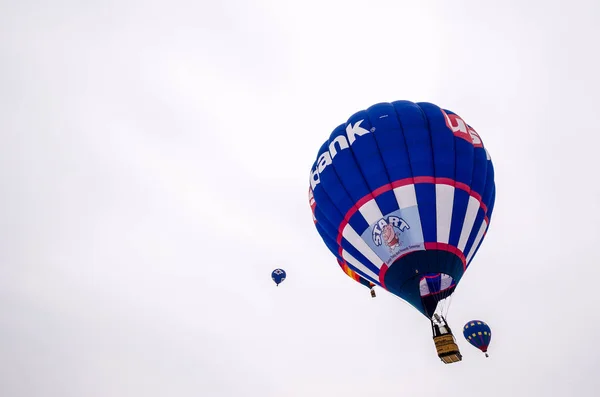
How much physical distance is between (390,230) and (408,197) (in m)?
1.15

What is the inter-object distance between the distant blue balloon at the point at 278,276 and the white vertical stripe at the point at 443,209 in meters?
15.6

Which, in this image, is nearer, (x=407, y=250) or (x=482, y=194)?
(x=407, y=250)

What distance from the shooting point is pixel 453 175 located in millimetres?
12977

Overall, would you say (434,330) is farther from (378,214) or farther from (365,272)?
(378,214)

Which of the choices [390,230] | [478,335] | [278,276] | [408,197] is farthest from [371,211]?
[278,276]

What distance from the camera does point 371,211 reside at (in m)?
12.9

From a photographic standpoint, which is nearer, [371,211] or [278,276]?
[371,211]

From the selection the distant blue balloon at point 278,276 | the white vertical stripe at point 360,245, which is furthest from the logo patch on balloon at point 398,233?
the distant blue balloon at point 278,276

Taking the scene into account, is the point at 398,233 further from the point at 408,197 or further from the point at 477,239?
the point at 477,239

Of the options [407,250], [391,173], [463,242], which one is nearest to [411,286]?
[407,250]

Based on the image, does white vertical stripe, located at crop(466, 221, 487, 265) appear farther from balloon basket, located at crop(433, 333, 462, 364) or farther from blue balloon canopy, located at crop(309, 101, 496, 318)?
balloon basket, located at crop(433, 333, 462, 364)

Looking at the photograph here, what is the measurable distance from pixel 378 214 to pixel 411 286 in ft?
7.64

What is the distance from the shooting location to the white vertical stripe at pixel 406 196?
1259cm

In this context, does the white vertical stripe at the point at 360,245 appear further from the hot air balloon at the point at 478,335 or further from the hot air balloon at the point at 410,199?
the hot air balloon at the point at 478,335
